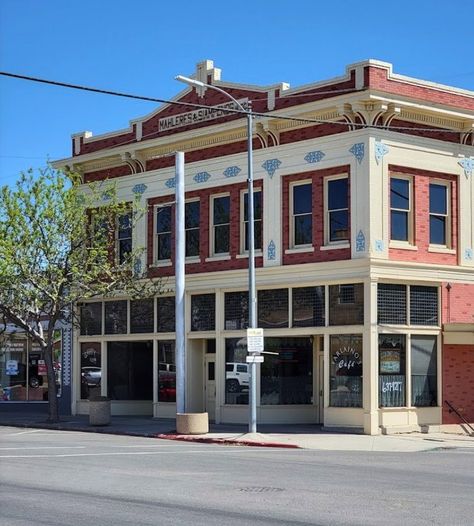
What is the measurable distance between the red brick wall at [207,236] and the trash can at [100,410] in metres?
4.97

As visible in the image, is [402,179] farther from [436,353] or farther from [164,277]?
[164,277]

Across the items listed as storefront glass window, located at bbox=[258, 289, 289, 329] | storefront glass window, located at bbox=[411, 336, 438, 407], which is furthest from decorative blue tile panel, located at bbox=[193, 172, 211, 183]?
storefront glass window, located at bbox=[411, 336, 438, 407]

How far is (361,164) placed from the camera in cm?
2575

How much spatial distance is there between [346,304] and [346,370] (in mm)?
1805

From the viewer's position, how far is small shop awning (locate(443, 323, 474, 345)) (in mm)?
26391

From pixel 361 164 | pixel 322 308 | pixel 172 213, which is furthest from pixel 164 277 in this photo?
pixel 361 164

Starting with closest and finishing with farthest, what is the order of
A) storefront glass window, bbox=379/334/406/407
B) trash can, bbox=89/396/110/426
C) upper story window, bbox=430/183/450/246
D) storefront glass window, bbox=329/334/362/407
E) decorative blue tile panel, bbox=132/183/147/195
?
1. storefront glass window, bbox=379/334/406/407
2. storefront glass window, bbox=329/334/362/407
3. upper story window, bbox=430/183/450/246
4. trash can, bbox=89/396/110/426
5. decorative blue tile panel, bbox=132/183/147/195

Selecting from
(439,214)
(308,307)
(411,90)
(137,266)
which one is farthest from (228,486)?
(137,266)

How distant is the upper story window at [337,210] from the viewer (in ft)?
86.4

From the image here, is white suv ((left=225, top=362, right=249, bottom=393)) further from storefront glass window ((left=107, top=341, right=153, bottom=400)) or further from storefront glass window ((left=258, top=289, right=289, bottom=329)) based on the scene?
storefront glass window ((left=107, top=341, right=153, bottom=400))

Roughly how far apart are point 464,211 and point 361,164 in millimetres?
3696

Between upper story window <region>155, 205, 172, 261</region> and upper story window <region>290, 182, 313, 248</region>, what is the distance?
17.1 ft

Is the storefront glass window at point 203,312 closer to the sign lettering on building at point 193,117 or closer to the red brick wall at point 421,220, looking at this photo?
the sign lettering on building at point 193,117

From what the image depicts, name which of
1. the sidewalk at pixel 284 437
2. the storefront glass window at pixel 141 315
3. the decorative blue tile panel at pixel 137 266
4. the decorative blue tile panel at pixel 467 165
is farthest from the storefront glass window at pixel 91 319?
the decorative blue tile panel at pixel 467 165
